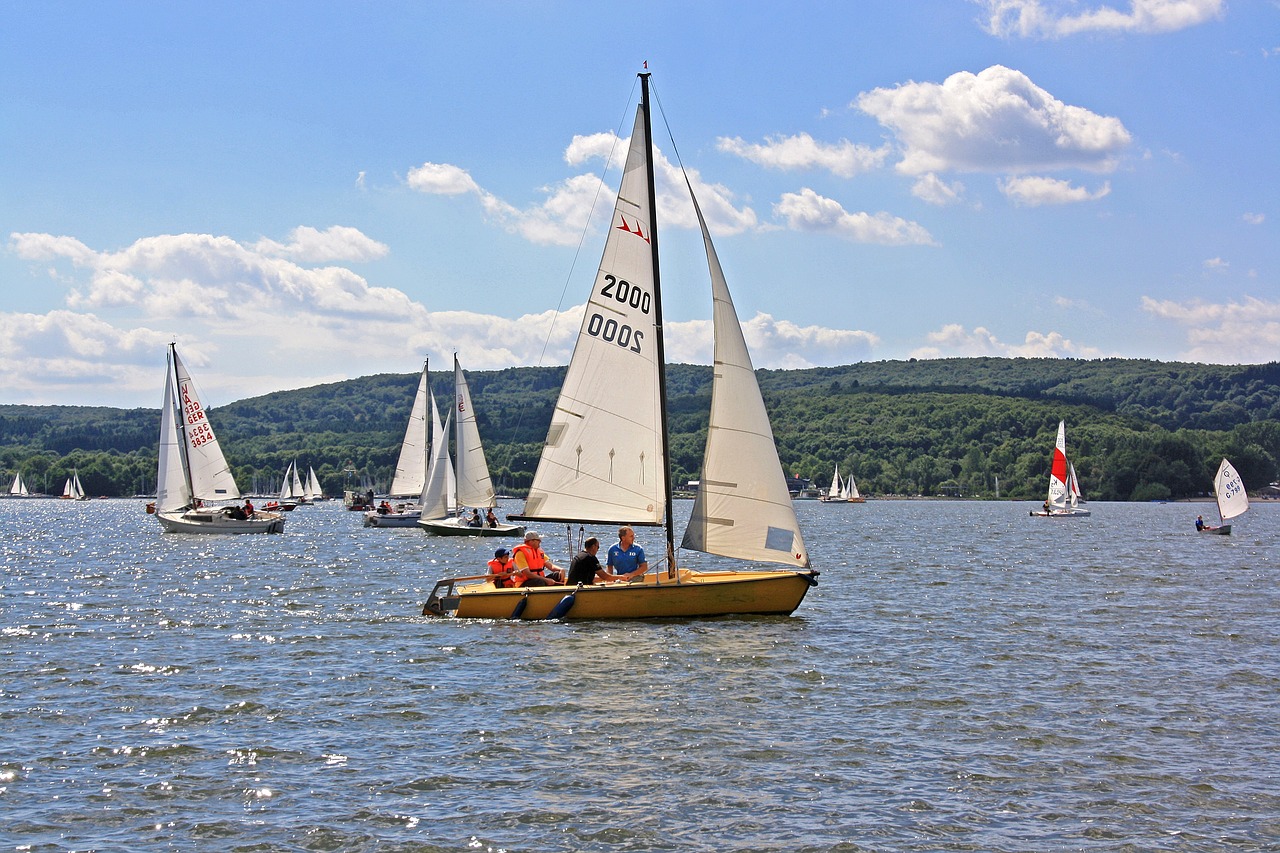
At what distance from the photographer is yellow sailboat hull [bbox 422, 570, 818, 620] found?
75.5 ft

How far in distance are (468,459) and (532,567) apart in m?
38.1

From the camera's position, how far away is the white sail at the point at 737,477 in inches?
931

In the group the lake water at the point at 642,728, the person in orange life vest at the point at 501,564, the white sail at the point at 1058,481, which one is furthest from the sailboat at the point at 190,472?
the white sail at the point at 1058,481

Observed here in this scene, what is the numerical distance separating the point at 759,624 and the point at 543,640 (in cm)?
429

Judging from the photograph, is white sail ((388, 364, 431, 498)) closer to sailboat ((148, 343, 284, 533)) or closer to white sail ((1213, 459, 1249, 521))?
sailboat ((148, 343, 284, 533))

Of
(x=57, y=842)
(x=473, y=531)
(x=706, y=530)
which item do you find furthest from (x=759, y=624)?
(x=473, y=531)

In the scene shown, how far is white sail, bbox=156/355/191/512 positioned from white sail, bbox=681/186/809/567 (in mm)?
44536

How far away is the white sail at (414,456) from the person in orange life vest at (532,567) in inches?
1859

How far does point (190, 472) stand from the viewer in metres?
62.7

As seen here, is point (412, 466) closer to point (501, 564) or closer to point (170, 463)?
point (170, 463)

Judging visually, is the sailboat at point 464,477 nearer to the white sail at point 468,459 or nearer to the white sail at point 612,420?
the white sail at point 468,459

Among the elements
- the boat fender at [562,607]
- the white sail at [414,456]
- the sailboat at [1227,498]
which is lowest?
the boat fender at [562,607]

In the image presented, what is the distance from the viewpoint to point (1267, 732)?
15.1 metres

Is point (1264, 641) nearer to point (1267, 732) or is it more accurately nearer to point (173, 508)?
point (1267, 732)
